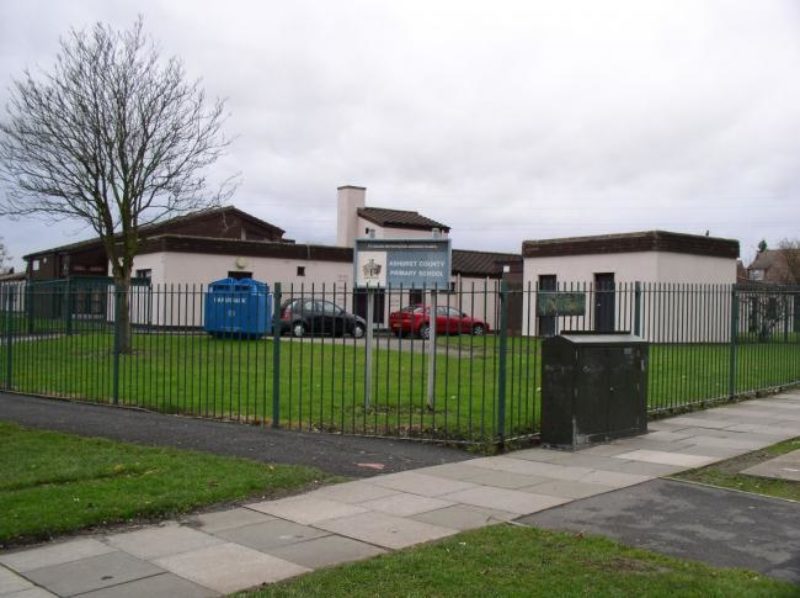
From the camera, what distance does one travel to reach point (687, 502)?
7.14 m

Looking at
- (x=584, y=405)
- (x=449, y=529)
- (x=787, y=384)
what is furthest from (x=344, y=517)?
(x=787, y=384)

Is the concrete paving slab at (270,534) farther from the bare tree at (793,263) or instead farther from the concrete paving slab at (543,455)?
the bare tree at (793,263)

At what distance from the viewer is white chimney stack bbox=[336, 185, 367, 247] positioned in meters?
47.8

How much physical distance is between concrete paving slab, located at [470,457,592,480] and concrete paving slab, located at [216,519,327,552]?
2893mm

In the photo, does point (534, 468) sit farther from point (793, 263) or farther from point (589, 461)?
point (793, 263)

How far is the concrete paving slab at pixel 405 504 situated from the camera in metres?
6.81

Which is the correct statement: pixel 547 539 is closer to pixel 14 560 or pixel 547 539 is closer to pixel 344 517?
pixel 344 517

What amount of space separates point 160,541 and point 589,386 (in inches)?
216

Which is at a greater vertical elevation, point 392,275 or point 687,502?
point 392,275

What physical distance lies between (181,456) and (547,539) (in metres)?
4.57

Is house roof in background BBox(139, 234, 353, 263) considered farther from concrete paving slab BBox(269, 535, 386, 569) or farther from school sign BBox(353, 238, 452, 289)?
concrete paving slab BBox(269, 535, 386, 569)

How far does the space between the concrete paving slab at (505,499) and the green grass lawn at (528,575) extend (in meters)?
1.09

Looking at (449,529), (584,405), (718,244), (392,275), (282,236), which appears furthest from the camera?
(282,236)

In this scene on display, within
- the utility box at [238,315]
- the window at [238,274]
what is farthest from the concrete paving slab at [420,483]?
the window at [238,274]
